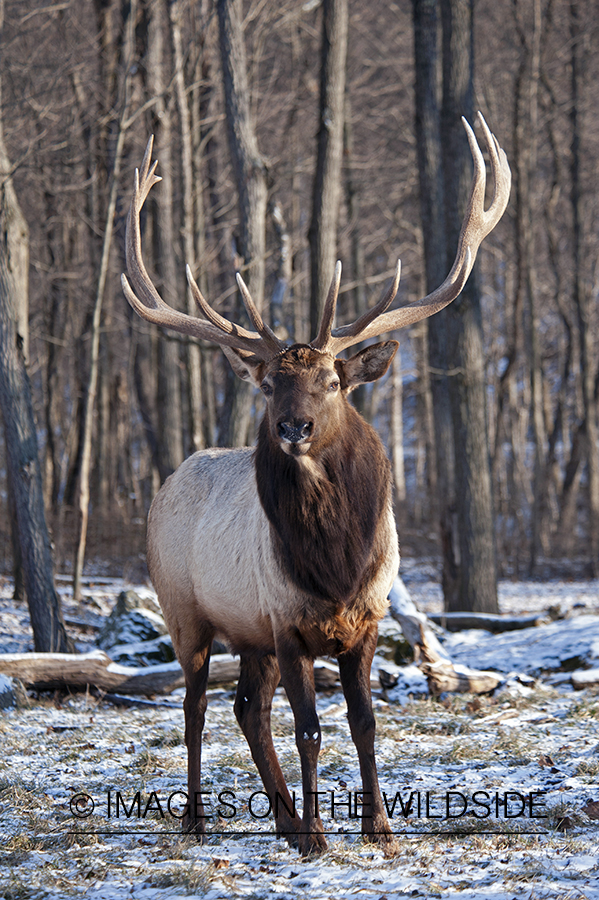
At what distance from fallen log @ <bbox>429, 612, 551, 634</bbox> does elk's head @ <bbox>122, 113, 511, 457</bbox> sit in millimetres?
5470

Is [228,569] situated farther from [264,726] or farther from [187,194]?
[187,194]

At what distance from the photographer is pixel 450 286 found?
500 centimetres

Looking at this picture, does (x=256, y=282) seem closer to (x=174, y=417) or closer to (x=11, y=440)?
(x=11, y=440)

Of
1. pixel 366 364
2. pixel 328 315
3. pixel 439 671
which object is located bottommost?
pixel 439 671

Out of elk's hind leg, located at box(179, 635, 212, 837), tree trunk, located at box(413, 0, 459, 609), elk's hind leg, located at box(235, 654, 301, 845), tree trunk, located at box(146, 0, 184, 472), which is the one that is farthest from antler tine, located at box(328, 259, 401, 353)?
tree trunk, located at box(146, 0, 184, 472)

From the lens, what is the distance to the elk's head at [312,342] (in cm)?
414

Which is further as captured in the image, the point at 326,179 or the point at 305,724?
the point at 326,179

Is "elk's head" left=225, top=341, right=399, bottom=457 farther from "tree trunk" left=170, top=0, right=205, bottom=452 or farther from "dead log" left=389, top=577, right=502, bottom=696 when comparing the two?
"tree trunk" left=170, top=0, right=205, bottom=452

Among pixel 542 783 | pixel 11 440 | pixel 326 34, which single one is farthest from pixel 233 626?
pixel 326 34

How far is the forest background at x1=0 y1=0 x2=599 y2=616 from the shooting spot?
38.5ft

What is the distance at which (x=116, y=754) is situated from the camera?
5.60 m

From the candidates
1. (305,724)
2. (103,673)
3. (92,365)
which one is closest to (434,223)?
(92,365)

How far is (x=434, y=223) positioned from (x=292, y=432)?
7.83 m

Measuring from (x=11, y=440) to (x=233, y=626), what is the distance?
156 inches
